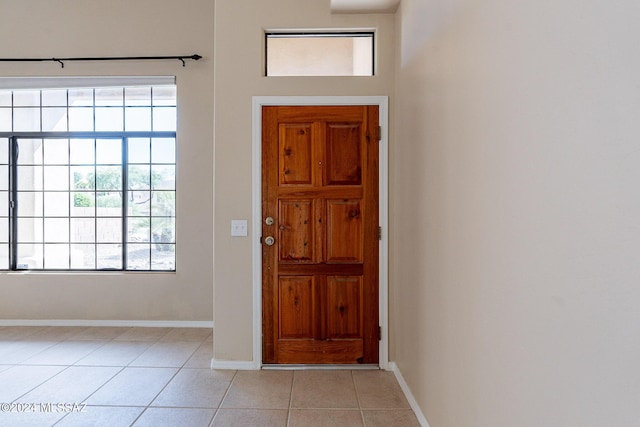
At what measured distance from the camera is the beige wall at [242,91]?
2.82m

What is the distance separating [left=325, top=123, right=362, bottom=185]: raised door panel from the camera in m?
2.85

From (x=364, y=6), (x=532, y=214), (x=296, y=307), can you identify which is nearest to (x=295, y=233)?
(x=296, y=307)

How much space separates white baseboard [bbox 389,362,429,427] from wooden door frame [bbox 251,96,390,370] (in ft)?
0.24

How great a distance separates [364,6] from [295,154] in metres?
1.24

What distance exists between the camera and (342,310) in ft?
9.41

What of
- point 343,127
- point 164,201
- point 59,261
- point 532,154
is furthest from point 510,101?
point 59,261

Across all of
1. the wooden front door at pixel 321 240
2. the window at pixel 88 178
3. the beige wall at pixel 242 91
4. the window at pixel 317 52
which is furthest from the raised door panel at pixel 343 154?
the window at pixel 88 178

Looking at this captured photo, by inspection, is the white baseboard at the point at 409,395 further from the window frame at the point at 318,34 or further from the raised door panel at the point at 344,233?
the window frame at the point at 318,34

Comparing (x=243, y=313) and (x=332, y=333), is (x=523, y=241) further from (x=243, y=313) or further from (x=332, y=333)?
(x=243, y=313)

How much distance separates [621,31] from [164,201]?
13.0ft

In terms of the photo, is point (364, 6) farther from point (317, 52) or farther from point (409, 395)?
point (409, 395)

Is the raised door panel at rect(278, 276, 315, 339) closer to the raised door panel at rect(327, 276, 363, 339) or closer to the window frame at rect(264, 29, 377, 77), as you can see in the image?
the raised door panel at rect(327, 276, 363, 339)

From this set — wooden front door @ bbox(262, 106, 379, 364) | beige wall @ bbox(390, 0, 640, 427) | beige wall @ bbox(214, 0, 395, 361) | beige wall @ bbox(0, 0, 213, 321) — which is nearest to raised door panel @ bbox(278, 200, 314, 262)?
wooden front door @ bbox(262, 106, 379, 364)

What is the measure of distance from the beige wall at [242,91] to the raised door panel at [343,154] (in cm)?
29
